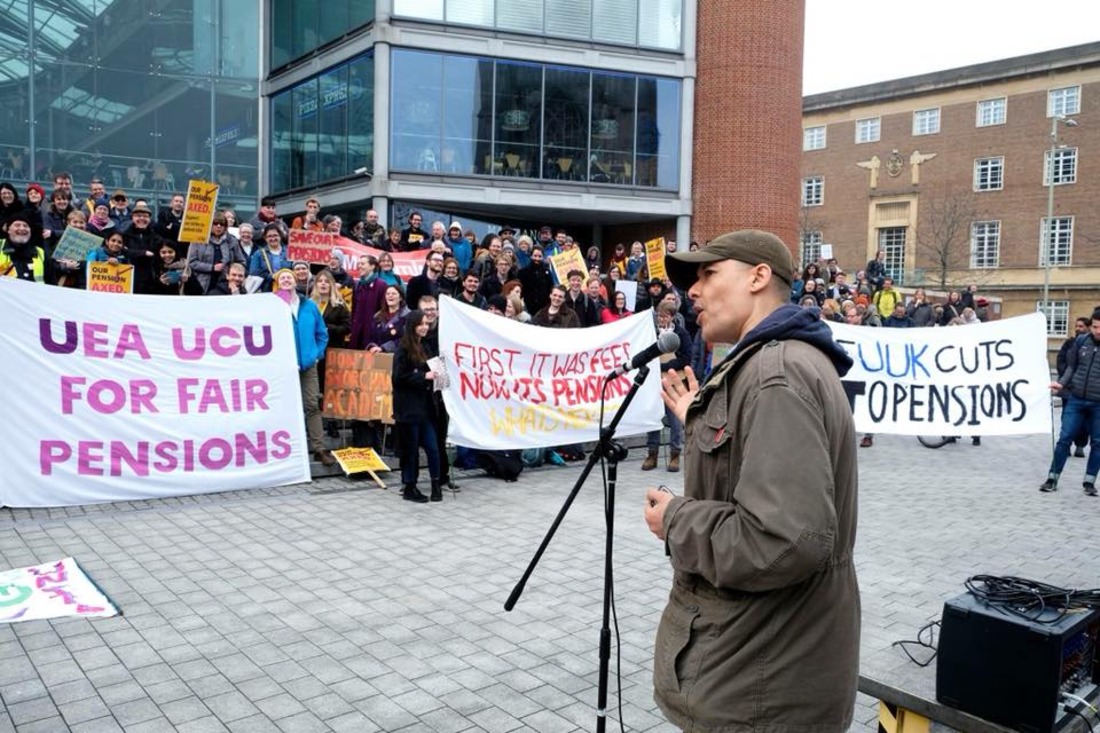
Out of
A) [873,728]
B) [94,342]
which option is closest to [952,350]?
[873,728]

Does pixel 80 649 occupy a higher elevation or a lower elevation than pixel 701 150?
lower

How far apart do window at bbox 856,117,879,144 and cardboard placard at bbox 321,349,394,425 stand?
175 feet

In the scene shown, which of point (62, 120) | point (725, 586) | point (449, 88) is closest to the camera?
point (725, 586)

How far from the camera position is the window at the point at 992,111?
168ft

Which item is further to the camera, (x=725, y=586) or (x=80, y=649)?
(x=80, y=649)

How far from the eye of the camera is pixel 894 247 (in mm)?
55375

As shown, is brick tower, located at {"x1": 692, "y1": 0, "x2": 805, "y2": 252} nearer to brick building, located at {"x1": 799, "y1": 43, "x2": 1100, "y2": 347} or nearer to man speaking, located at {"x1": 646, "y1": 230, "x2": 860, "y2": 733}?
man speaking, located at {"x1": 646, "y1": 230, "x2": 860, "y2": 733}

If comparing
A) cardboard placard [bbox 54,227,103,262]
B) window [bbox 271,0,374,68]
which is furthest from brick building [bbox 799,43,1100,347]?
cardboard placard [bbox 54,227,103,262]

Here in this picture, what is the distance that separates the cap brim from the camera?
7.52 feet

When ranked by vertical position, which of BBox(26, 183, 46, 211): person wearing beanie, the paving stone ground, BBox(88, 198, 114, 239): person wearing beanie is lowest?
the paving stone ground

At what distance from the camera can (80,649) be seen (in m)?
4.73

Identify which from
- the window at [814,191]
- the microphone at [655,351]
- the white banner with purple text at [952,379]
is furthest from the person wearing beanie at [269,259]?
the window at [814,191]

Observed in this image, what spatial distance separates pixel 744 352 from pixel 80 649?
170 inches

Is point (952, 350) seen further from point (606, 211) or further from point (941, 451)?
point (606, 211)
